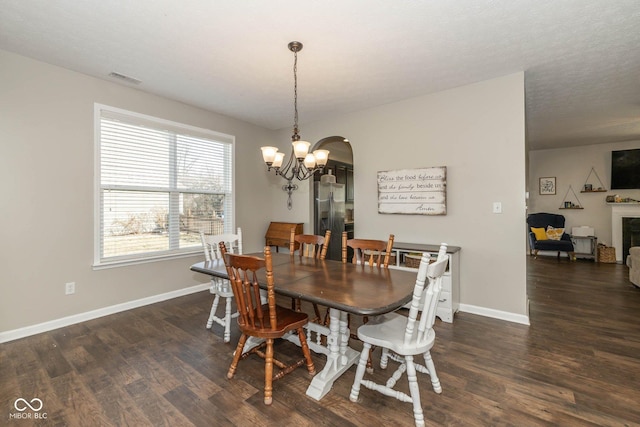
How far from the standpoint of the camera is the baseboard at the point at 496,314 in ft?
9.92

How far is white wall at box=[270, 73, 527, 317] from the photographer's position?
307cm

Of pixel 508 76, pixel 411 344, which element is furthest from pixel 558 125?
pixel 411 344

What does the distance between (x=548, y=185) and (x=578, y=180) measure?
547 mm

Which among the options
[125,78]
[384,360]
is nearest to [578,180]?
[384,360]

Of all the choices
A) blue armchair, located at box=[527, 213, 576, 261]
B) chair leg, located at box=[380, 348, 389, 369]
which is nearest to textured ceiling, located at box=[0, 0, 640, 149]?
chair leg, located at box=[380, 348, 389, 369]

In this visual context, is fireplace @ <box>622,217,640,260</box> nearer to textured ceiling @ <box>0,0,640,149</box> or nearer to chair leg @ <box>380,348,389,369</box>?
textured ceiling @ <box>0,0,640,149</box>

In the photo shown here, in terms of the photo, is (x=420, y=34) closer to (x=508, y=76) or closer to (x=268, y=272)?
(x=508, y=76)

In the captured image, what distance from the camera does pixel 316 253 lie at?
3.10 meters

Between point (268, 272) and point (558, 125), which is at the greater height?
point (558, 125)

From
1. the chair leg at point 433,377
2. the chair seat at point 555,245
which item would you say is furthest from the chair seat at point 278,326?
the chair seat at point 555,245

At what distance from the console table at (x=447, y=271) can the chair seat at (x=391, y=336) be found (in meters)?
1.15

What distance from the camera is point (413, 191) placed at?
371cm

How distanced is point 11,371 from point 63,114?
2.34 metres

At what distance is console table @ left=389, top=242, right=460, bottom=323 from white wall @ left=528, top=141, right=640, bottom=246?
17.7ft
